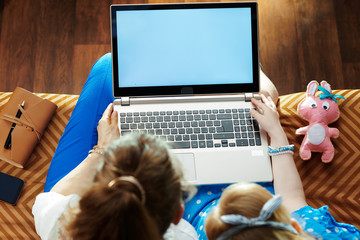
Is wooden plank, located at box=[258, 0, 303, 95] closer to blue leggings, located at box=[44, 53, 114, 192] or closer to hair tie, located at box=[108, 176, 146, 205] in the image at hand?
blue leggings, located at box=[44, 53, 114, 192]

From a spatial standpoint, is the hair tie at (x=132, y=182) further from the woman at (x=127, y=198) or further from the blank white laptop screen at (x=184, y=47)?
the blank white laptop screen at (x=184, y=47)

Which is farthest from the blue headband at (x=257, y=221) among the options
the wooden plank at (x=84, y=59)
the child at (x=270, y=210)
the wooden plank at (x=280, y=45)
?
the wooden plank at (x=84, y=59)

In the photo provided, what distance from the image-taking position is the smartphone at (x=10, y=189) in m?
1.08

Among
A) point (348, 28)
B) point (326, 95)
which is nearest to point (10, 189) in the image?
point (326, 95)

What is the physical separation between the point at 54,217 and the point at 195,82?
20.6 inches

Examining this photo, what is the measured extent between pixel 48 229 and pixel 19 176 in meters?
0.36

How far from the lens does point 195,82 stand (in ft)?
3.38

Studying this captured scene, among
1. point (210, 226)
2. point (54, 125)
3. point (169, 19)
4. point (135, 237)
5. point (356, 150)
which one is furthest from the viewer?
point (54, 125)

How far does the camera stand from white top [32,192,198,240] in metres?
0.82

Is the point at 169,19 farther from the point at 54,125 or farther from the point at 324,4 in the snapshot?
the point at 324,4

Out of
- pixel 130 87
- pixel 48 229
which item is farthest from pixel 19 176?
pixel 130 87

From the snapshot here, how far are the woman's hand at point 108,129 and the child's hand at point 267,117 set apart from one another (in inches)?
15.6

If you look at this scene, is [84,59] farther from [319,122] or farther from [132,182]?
[132,182]

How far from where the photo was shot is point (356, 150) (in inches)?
42.8
